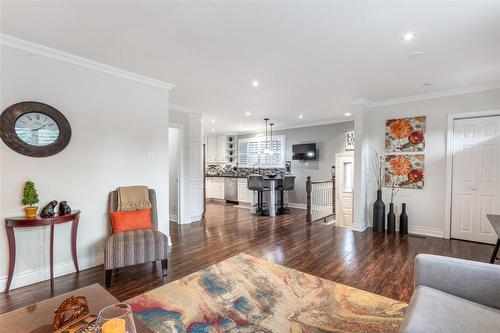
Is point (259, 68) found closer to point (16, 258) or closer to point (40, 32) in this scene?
point (40, 32)

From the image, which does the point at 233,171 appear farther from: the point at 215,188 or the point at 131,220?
the point at 131,220

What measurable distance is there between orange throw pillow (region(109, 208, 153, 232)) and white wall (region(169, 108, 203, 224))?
2196 millimetres

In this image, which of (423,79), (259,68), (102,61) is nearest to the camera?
(102,61)

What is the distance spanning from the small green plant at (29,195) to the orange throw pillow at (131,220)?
Result: 756 millimetres

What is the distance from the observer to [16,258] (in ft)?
8.43

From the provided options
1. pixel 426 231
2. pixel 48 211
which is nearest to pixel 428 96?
pixel 426 231

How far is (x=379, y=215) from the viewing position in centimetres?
471

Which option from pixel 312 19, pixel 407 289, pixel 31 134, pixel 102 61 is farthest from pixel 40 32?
pixel 407 289

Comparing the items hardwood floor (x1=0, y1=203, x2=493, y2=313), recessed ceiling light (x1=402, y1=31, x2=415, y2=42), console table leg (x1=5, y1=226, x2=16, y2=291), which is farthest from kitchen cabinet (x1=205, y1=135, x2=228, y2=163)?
A: recessed ceiling light (x1=402, y1=31, x2=415, y2=42)

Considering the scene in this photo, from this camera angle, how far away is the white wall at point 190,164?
534 cm

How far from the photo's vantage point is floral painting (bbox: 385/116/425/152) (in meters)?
4.54

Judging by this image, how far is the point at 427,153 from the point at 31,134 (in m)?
6.01

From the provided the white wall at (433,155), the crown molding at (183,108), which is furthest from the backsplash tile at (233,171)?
the white wall at (433,155)

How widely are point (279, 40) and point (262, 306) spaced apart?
2.64m
